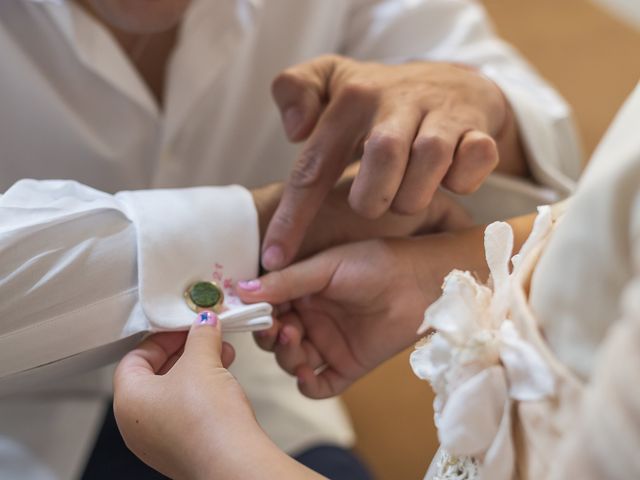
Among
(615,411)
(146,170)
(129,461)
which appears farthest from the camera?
(146,170)

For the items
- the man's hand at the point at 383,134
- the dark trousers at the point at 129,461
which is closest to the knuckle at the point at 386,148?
the man's hand at the point at 383,134

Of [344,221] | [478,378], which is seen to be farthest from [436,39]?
[478,378]

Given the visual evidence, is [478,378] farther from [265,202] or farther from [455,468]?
[265,202]

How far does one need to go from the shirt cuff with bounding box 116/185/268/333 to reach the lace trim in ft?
0.57

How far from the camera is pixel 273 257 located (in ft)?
1.55

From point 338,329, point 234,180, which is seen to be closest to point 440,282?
point 338,329

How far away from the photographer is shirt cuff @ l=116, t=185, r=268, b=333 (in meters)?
0.43

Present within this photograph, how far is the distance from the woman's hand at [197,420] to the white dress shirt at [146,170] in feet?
0.16

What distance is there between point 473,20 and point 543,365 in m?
0.52

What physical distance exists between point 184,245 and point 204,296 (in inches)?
1.3

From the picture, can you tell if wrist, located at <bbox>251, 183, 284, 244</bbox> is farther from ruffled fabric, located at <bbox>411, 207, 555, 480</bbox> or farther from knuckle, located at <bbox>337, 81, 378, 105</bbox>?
ruffled fabric, located at <bbox>411, 207, 555, 480</bbox>

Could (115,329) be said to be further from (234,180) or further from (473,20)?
(473,20)

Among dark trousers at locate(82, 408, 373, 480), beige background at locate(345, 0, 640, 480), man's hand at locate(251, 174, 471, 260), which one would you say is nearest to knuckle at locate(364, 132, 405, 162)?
man's hand at locate(251, 174, 471, 260)

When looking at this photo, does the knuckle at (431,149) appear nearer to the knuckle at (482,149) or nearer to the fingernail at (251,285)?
the knuckle at (482,149)
